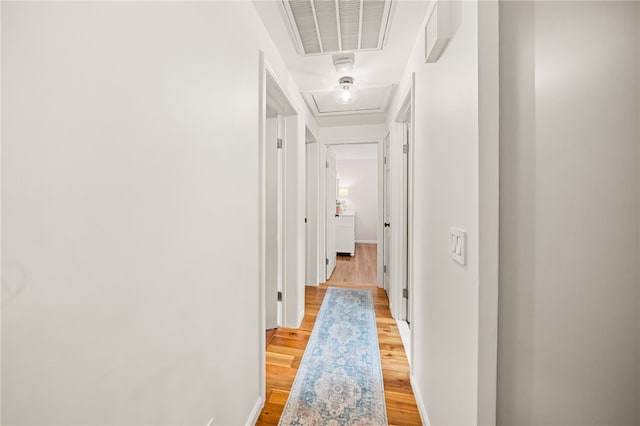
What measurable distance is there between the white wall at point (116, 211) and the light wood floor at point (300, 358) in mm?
638

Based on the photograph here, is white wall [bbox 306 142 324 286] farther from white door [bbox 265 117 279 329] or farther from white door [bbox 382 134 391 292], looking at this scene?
white door [bbox 265 117 279 329]

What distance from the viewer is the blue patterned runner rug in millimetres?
1546

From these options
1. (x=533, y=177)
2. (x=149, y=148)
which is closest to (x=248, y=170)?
(x=149, y=148)

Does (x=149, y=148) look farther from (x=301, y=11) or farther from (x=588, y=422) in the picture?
(x=588, y=422)

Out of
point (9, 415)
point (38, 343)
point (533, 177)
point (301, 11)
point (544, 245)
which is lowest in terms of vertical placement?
point (9, 415)

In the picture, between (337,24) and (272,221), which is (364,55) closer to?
(337,24)

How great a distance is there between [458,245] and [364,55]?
5.20ft

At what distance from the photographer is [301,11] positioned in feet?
4.75

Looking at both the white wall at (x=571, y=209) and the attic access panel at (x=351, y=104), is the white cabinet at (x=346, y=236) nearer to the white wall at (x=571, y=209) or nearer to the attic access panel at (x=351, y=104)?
the attic access panel at (x=351, y=104)

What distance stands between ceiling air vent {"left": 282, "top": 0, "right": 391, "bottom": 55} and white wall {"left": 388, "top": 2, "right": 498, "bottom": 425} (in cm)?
31

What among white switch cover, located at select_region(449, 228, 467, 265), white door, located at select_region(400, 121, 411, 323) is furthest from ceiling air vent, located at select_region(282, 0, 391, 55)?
white switch cover, located at select_region(449, 228, 467, 265)

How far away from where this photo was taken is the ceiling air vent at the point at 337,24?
4.57ft

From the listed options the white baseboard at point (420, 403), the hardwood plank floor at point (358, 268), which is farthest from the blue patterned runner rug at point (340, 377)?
the hardwood plank floor at point (358, 268)

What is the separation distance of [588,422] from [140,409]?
1.26m
